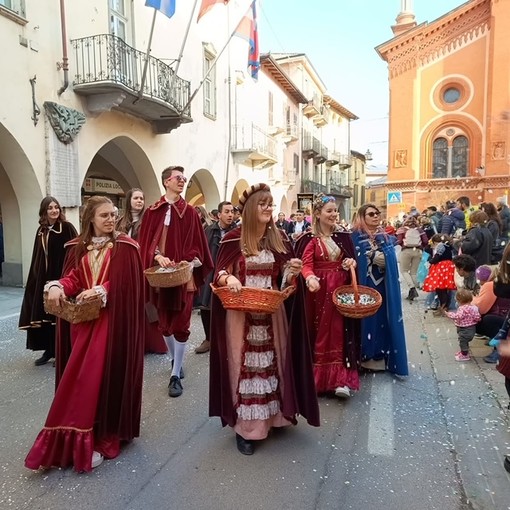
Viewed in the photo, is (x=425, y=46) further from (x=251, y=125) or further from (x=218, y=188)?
(x=218, y=188)

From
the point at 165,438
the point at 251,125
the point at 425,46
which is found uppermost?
the point at 425,46

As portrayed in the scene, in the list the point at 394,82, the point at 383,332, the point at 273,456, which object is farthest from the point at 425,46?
the point at 273,456

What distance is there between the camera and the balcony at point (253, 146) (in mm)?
18656

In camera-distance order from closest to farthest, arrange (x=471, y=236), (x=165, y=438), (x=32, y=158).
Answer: (x=165, y=438) < (x=471, y=236) < (x=32, y=158)

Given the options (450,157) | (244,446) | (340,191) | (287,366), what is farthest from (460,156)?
(244,446)

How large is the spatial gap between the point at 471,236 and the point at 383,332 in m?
3.28

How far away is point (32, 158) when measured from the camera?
912 cm

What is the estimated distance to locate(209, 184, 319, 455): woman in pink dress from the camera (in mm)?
3244

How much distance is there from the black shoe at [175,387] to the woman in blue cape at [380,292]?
191 centimetres

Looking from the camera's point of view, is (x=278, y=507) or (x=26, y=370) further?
(x=26, y=370)

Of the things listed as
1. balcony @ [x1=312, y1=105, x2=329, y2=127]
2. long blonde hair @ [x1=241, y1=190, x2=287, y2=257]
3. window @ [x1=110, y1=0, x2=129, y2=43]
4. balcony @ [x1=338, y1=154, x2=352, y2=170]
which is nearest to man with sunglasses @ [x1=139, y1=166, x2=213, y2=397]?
long blonde hair @ [x1=241, y1=190, x2=287, y2=257]

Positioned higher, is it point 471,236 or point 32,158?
point 32,158

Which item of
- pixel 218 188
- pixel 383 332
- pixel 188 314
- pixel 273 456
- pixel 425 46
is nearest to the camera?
pixel 273 456

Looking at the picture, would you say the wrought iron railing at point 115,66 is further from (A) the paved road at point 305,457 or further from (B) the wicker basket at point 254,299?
(B) the wicker basket at point 254,299
